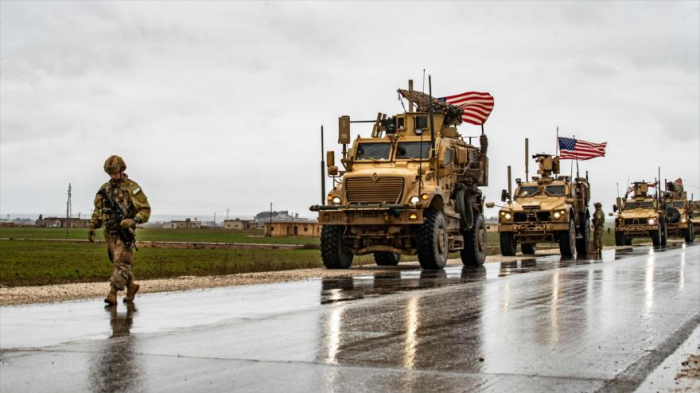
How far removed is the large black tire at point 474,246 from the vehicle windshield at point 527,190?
8987 mm

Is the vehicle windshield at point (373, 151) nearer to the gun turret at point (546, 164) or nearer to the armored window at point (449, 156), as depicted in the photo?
the armored window at point (449, 156)

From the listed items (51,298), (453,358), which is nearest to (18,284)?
(51,298)

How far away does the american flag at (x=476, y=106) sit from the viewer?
32.1m

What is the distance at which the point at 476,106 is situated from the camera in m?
32.2

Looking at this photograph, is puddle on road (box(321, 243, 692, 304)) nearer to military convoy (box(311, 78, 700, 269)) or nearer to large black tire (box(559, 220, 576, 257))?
military convoy (box(311, 78, 700, 269))

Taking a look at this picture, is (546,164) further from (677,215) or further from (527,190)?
(677,215)

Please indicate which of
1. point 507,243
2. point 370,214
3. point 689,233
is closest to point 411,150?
point 370,214

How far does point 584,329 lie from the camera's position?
33.5ft

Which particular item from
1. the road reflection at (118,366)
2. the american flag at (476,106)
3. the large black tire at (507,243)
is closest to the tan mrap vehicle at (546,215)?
the large black tire at (507,243)

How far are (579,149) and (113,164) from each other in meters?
35.3

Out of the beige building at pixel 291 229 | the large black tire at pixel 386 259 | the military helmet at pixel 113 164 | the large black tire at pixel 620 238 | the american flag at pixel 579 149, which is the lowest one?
the large black tire at pixel 386 259

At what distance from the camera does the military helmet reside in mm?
12450

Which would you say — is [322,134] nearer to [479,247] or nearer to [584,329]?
[479,247]

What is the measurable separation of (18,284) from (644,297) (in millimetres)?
10829
